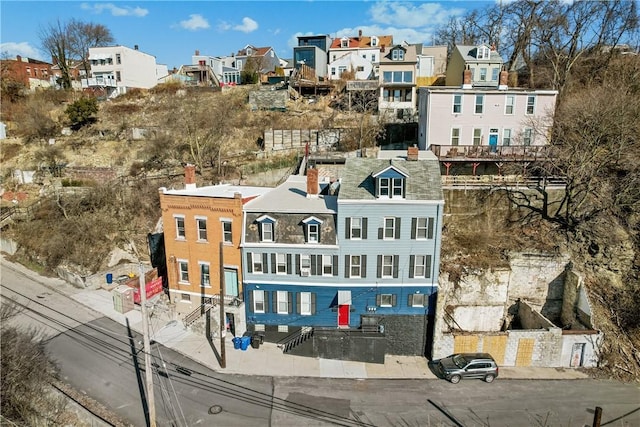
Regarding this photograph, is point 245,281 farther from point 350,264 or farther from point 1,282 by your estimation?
point 1,282

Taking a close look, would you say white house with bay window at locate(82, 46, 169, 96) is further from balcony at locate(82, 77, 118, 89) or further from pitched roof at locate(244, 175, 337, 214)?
pitched roof at locate(244, 175, 337, 214)

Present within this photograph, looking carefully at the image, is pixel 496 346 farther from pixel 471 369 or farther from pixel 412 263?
pixel 412 263

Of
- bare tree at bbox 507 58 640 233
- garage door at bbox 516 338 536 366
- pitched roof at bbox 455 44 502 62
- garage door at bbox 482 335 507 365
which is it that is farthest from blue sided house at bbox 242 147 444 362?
pitched roof at bbox 455 44 502 62

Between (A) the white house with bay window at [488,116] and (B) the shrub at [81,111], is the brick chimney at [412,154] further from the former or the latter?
(B) the shrub at [81,111]

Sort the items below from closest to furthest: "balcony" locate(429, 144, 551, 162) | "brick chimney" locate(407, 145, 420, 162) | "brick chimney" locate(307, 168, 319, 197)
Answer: "brick chimney" locate(407, 145, 420, 162), "brick chimney" locate(307, 168, 319, 197), "balcony" locate(429, 144, 551, 162)

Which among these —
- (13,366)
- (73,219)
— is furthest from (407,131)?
(13,366)

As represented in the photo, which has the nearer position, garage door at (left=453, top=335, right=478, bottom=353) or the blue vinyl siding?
garage door at (left=453, top=335, right=478, bottom=353)
